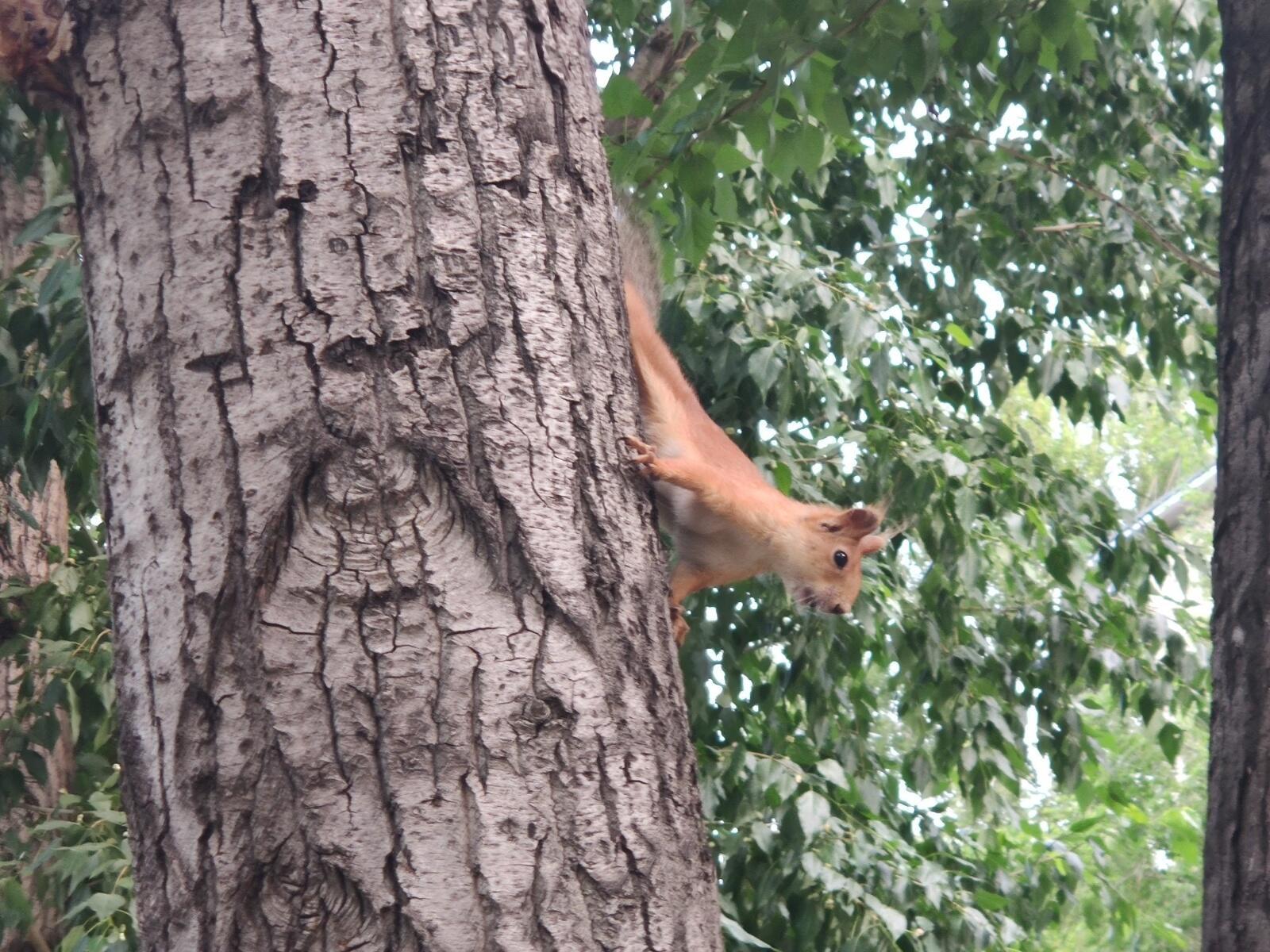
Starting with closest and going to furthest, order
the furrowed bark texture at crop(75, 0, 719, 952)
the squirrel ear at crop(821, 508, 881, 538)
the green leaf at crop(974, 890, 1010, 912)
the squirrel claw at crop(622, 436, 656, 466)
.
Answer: the furrowed bark texture at crop(75, 0, 719, 952) < the squirrel claw at crop(622, 436, 656, 466) < the squirrel ear at crop(821, 508, 881, 538) < the green leaf at crop(974, 890, 1010, 912)

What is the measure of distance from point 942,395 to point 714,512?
1.96 metres

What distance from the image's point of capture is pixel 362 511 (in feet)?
3.76

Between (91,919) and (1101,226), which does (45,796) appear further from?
(1101,226)

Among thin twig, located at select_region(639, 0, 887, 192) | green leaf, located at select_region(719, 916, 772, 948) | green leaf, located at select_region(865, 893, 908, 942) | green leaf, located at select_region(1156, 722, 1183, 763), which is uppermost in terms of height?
thin twig, located at select_region(639, 0, 887, 192)

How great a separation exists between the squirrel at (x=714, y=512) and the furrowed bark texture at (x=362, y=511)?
1023 mm

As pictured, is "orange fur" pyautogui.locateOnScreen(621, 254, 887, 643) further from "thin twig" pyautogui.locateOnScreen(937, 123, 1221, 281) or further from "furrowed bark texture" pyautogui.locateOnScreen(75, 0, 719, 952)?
"thin twig" pyautogui.locateOnScreen(937, 123, 1221, 281)

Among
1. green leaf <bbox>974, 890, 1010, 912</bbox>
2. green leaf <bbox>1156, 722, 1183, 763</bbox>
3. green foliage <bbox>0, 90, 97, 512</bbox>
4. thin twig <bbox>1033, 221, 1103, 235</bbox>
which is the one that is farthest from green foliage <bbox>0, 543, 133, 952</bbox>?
thin twig <bbox>1033, 221, 1103, 235</bbox>

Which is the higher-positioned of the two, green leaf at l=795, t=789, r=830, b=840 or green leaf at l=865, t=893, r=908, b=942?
green leaf at l=795, t=789, r=830, b=840

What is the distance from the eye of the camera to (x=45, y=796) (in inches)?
141

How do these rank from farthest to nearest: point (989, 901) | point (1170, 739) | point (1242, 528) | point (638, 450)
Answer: point (1170, 739), point (989, 901), point (1242, 528), point (638, 450)

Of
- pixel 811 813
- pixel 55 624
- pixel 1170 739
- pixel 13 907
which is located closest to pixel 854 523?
pixel 811 813

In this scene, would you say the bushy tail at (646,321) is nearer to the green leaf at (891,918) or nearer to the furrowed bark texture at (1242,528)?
the furrowed bark texture at (1242,528)

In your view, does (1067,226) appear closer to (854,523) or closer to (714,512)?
(854,523)

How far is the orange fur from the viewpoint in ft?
8.27
